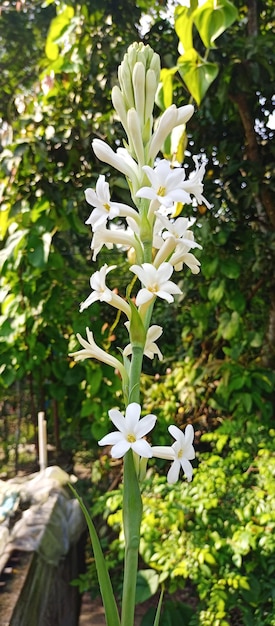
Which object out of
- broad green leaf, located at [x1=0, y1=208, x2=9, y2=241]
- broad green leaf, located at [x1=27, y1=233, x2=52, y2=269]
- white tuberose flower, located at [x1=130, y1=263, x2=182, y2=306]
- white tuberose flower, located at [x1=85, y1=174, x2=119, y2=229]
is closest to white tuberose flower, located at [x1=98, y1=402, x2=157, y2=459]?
white tuberose flower, located at [x1=130, y1=263, x2=182, y2=306]

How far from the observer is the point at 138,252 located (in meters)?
0.67

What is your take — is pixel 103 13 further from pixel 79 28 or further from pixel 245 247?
pixel 245 247

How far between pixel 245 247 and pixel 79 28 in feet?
3.36

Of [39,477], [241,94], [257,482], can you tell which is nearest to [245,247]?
[241,94]

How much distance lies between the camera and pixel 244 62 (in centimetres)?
177

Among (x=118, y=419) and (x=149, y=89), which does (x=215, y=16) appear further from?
(x=118, y=419)

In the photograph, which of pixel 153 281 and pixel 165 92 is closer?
pixel 153 281

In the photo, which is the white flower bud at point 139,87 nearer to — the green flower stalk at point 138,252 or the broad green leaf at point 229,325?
the green flower stalk at point 138,252

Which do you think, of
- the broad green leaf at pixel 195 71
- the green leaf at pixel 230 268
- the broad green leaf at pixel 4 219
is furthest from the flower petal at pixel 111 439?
the broad green leaf at pixel 4 219

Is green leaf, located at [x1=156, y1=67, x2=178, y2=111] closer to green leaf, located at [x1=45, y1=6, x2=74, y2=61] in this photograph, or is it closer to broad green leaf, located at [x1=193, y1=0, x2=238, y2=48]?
broad green leaf, located at [x1=193, y1=0, x2=238, y2=48]

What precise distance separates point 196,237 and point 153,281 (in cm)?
131

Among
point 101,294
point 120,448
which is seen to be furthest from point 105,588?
point 101,294


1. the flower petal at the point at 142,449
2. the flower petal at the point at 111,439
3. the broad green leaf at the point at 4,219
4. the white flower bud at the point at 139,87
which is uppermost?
the broad green leaf at the point at 4,219

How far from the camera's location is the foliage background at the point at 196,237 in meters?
1.78
